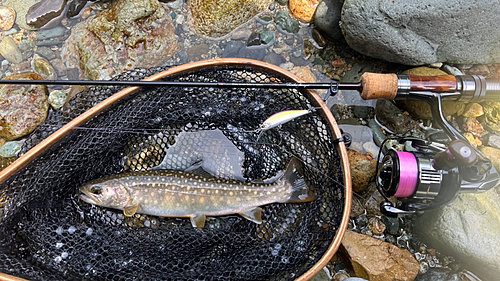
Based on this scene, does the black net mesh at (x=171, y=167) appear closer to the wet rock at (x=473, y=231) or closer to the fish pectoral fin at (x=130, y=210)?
the fish pectoral fin at (x=130, y=210)

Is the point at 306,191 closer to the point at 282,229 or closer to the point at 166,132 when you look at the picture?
the point at 282,229

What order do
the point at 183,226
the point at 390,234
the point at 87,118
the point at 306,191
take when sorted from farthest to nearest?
the point at 390,234
the point at 183,226
the point at 306,191
the point at 87,118

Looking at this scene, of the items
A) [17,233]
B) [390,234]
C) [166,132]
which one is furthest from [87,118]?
[390,234]

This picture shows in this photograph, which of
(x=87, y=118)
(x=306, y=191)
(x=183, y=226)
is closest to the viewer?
(x=87, y=118)

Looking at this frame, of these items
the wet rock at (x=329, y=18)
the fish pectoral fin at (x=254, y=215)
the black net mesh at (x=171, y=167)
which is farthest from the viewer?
the wet rock at (x=329, y=18)

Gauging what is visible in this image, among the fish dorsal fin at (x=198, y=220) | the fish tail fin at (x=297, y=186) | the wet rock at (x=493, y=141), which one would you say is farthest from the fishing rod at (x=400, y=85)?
the fish dorsal fin at (x=198, y=220)

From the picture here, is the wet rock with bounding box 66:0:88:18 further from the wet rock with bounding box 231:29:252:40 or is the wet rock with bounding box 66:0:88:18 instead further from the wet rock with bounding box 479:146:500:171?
the wet rock with bounding box 479:146:500:171
